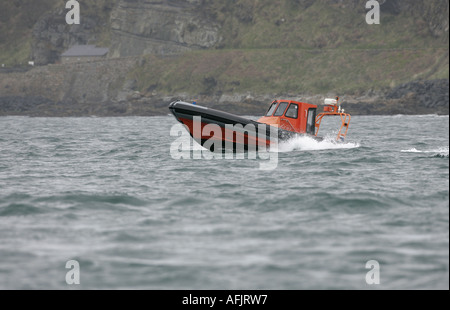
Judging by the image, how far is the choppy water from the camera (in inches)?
296

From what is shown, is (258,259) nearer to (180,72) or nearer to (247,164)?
(247,164)

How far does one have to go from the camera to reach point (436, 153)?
1989cm

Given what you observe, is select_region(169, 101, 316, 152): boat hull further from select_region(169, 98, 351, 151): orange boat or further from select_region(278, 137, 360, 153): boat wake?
select_region(278, 137, 360, 153): boat wake

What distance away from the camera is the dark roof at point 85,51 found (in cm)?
12850

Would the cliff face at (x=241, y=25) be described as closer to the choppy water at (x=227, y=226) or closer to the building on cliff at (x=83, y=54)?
the building on cliff at (x=83, y=54)

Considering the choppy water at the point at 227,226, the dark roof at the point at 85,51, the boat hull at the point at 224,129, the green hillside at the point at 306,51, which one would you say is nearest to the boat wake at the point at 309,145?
the boat hull at the point at 224,129

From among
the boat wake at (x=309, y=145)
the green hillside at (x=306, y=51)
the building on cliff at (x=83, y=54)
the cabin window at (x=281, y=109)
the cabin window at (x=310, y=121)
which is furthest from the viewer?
the building on cliff at (x=83, y=54)

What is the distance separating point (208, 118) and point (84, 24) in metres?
130

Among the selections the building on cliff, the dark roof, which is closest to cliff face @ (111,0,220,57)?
the dark roof

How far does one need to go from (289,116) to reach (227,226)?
39.0ft

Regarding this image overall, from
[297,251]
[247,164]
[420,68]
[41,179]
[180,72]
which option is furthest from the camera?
[180,72]

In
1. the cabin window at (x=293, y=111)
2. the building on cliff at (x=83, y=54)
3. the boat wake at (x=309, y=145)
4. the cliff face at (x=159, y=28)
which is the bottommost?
the boat wake at (x=309, y=145)

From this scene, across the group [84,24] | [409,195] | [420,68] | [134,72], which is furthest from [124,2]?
[409,195]

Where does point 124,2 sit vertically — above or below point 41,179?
above
